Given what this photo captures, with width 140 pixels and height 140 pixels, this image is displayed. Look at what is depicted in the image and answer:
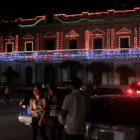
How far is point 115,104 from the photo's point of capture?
7.02 m

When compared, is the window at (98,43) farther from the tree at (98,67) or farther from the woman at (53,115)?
the woman at (53,115)

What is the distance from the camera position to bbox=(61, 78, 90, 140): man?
552 centimetres

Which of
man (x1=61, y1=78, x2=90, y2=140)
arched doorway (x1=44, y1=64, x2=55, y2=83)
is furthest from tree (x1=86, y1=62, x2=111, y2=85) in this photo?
man (x1=61, y1=78, x2=90, y2=140)

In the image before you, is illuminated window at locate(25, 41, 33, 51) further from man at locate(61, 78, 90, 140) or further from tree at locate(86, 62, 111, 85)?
man at locate(61, 78, 90, 140)

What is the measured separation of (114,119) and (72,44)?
32210mm

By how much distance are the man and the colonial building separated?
29.3 metres

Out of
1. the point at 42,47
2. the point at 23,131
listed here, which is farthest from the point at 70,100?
the point at 42,47

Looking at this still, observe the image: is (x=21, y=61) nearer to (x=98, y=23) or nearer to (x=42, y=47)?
(x=42, y=47)

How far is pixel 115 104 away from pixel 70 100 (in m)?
1.78

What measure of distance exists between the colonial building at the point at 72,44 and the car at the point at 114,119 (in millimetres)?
27864

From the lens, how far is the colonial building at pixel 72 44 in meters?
35.1

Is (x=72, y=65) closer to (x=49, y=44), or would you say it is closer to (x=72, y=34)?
(x=72, y=34)

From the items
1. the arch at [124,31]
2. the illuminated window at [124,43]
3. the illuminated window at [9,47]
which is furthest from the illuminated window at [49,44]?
the illuminated window at [124,43]

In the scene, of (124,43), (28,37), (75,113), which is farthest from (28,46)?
(75,113)
